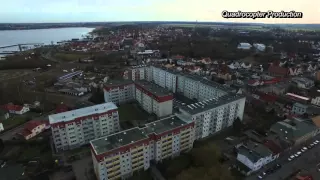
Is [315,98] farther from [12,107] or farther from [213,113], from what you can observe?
[12,107]

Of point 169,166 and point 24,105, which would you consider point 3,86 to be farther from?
point 169,166

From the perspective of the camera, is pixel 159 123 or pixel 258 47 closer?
pixel 159 123

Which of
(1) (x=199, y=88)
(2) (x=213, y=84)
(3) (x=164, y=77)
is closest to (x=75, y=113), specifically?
(1) (x=199, y=88)

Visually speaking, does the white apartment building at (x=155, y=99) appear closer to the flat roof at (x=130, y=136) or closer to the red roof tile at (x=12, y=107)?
the flat roof at (x=130, y=136)

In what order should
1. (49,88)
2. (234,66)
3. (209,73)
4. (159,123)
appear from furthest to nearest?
1. (234,66)
2. (209,73)
3. (49,88)
4. (159,123)

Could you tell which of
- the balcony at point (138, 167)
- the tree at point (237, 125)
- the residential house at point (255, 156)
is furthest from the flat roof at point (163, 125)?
the tree at point (237, 125)

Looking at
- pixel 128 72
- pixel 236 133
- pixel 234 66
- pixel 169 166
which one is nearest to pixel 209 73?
pixel 234 66

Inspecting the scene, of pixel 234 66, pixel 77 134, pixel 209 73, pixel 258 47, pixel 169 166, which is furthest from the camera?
pixel 258 47
